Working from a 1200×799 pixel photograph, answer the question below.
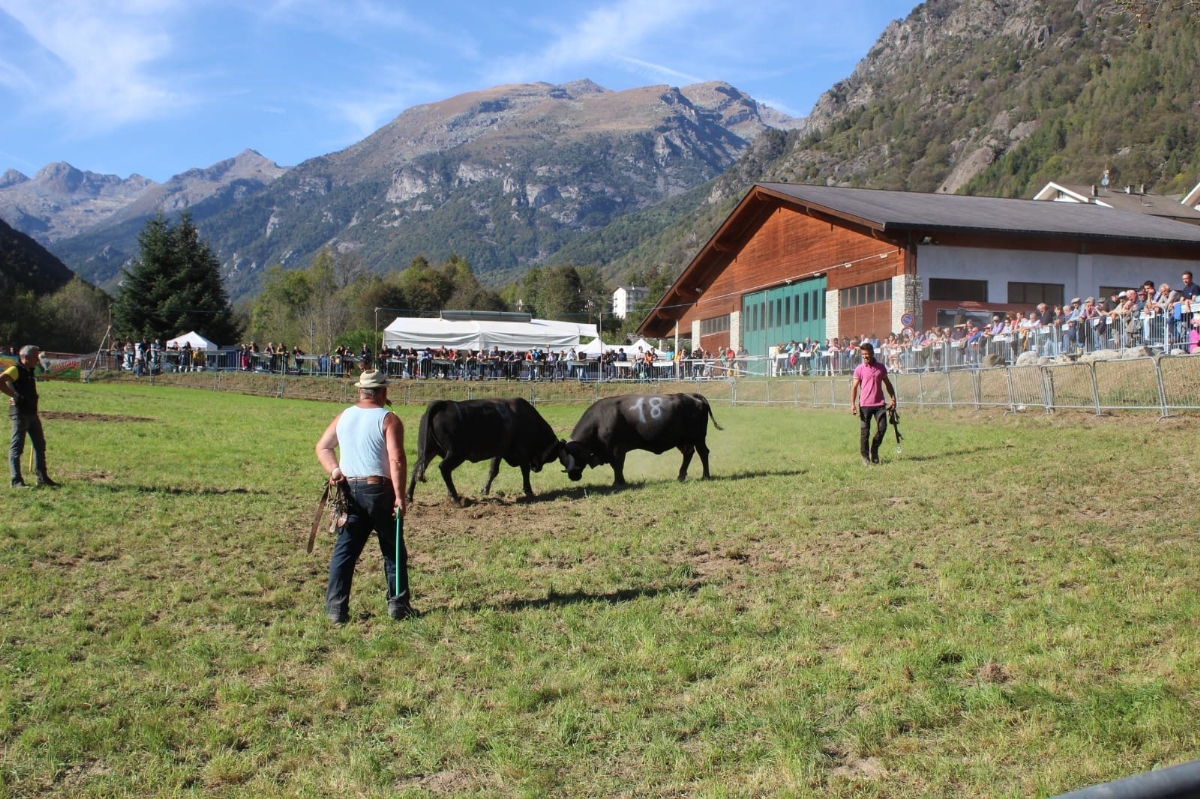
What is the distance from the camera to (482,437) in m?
14.7

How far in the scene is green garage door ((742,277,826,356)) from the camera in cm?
4338

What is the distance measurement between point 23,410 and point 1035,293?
35.6 meters

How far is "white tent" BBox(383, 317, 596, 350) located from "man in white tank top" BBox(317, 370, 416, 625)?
132 ft

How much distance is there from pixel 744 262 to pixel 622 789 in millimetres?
46812

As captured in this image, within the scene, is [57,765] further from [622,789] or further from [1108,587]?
[1108,587]

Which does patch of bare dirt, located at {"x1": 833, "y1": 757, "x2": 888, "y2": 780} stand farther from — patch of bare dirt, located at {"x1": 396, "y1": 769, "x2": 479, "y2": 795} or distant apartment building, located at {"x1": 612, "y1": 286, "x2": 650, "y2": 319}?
distant apartment building, located at {"x1": 612, "y1": 286, "x2": 650, "y2": 319}

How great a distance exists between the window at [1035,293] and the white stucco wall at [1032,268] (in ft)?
0.56

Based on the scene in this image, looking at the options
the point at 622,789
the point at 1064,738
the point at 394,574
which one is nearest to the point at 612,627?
the point at 394,574

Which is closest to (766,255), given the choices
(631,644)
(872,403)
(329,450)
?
(872,403)

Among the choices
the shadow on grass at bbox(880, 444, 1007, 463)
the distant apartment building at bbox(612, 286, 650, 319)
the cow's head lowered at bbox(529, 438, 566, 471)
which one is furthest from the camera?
the distant apartment building at bbox(612, 286, 650, 319)

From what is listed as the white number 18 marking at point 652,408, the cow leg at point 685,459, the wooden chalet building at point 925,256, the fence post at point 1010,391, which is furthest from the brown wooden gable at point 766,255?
the white number 18 marking at point 652,408

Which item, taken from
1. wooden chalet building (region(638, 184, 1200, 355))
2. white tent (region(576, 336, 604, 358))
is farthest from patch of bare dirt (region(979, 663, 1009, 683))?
white tent (region(576, 336, 604, 358))

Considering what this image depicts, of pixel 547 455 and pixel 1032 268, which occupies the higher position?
pixel 1032 268

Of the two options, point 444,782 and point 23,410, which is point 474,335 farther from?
point 444,782
